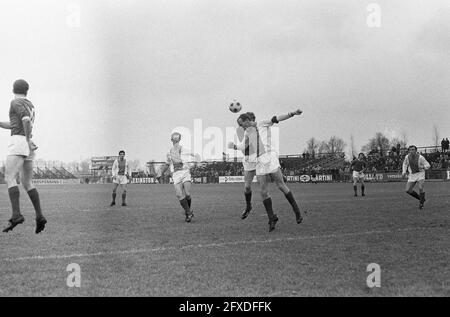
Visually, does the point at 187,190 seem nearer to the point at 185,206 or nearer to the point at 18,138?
the point at 185,206

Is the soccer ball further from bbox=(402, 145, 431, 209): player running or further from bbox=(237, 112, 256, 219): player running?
bbox=(402, 145, 431, 209): player running

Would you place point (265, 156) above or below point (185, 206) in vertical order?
above

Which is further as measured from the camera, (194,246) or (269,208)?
(269,208)

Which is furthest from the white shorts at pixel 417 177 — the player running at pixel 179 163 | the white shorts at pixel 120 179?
the white shorts at pixel 120 179

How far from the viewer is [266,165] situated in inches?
433

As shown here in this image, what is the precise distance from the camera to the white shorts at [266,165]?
10953 mm

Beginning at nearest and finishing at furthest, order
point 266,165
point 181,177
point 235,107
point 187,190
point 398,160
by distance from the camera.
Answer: point 266,165
point 235,107
point 187,190
point 181,177
point 398,160

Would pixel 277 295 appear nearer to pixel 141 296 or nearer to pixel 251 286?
pixel 251 286

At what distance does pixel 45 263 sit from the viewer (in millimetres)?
6832

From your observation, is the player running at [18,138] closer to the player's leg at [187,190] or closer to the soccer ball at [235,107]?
the soccer ball at [235,107]

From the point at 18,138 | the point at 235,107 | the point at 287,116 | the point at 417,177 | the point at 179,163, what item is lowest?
the point at 417,177

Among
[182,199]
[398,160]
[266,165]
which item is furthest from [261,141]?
[398,160]

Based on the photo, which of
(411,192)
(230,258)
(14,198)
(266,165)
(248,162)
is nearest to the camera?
(230,258)
